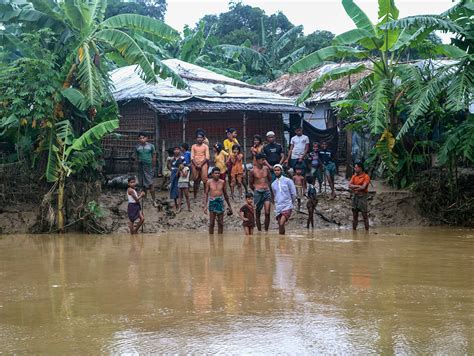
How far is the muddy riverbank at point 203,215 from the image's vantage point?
50.0ft

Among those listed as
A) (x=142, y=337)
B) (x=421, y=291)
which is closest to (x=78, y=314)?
(x=142, y=337)

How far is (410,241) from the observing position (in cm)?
1270

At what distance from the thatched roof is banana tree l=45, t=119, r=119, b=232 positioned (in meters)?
8.52

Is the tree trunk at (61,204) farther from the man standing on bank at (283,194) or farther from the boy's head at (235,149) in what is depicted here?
the man standing on bank at (283,194)

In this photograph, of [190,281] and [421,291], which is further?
[190,281]

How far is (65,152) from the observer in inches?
576

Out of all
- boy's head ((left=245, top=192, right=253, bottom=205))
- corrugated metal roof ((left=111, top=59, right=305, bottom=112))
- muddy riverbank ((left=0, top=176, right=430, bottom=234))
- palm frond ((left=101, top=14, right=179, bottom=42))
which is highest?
palm frond ((left=101, top=14, right=179, bottom=42))

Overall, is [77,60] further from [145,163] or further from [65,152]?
[145,163]

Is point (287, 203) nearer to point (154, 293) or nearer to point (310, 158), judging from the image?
point (310, 158)

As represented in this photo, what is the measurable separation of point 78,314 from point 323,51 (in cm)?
1057

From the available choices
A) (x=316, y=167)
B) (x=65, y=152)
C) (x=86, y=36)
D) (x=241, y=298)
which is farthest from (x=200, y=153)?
(x=241, y=298)

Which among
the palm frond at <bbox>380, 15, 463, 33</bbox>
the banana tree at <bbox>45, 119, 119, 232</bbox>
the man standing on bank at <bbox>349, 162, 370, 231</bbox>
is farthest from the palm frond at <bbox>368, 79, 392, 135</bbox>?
the banana tree at <bbox>45, 119, 119, 232</bbox>

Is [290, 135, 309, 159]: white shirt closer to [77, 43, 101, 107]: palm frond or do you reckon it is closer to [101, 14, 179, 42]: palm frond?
[101, 14, 179, 42]: palm frond

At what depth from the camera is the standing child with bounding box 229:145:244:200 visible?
16.3 m
